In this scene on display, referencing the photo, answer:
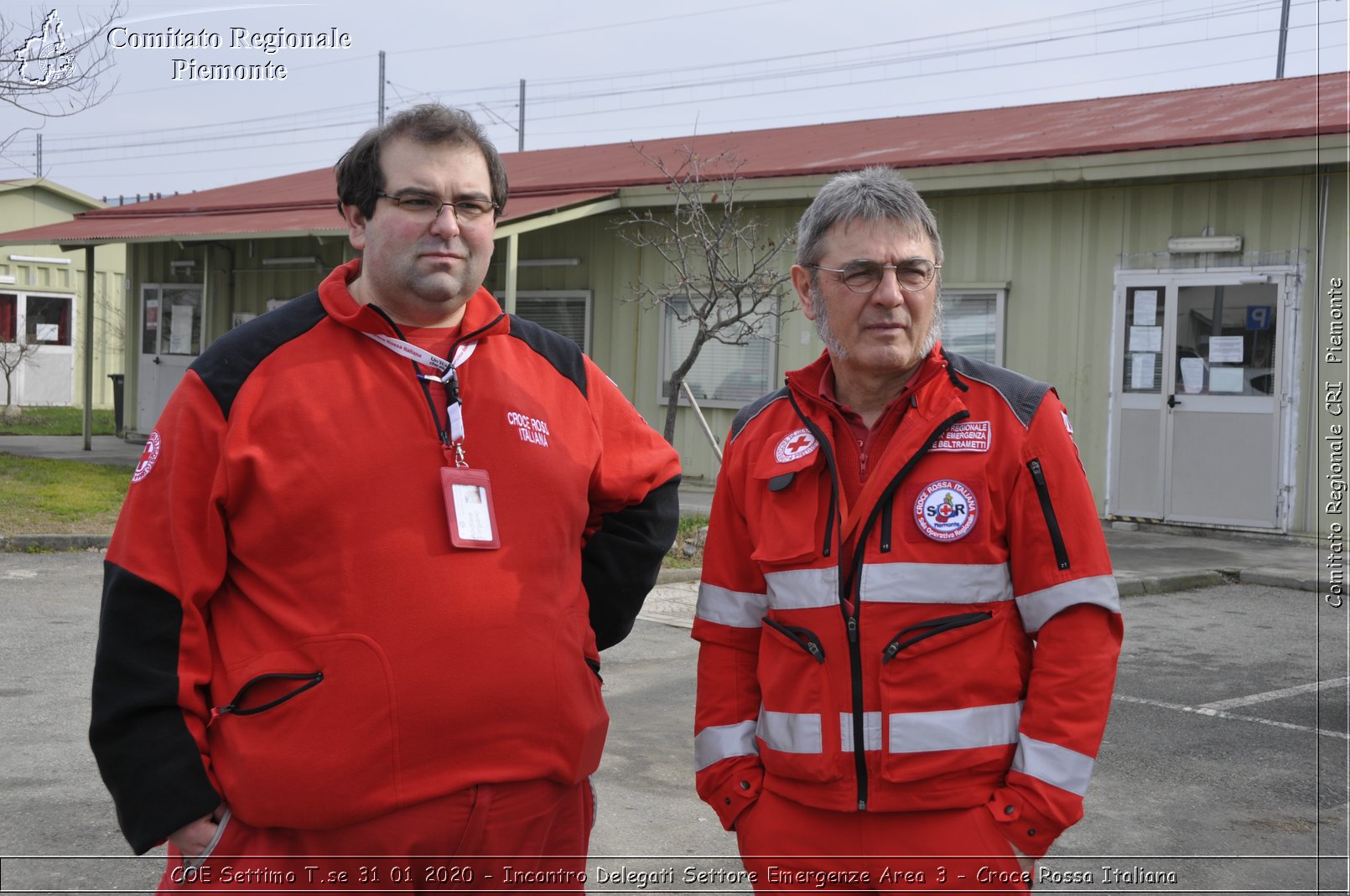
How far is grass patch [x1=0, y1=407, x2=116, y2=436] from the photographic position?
76.0 feet

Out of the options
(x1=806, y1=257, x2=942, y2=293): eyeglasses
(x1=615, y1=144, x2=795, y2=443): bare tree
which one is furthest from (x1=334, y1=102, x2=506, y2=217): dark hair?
(x1=615, y1=144, x2=795, y2=443): bare tree

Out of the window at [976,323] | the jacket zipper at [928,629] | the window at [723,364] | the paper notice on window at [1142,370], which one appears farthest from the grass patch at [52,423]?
the jacket zipper at [928,629]

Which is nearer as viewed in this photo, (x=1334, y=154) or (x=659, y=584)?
(x=659, y=584)

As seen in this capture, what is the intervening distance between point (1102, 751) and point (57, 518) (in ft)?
31.4

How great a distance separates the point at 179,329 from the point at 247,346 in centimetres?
2064

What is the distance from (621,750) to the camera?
6.07 metres

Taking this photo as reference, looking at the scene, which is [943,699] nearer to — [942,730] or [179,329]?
[942,730]

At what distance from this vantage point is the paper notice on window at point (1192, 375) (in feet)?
44.8

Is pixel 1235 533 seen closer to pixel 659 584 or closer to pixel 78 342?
pixel 659 584

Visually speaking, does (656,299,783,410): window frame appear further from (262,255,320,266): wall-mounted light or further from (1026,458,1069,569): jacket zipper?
(1026,458,1069,569): jacket zipper

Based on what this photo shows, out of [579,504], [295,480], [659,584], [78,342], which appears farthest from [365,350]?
[78,342]

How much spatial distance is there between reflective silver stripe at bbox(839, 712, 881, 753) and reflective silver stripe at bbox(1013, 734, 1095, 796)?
273 mm

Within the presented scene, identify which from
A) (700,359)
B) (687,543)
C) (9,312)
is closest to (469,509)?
(687,543)

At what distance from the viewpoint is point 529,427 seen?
8.88ft
